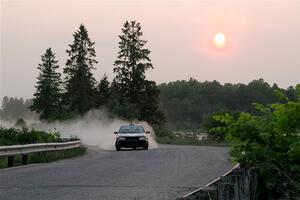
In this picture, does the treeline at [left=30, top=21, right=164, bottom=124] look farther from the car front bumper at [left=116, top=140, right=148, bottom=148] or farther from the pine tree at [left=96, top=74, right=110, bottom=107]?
the car front bumper at [left=116, top=140, right=148, bottom=148]

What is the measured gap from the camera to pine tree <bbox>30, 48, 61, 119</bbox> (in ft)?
345

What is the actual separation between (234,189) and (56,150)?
1978 centimetres

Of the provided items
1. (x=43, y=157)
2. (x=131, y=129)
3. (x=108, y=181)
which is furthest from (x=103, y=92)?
(x=108, y=181)

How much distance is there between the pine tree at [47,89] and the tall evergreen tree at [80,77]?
21.2 feet

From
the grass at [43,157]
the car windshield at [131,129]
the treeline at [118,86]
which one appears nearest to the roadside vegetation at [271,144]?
the grass at [43,157]

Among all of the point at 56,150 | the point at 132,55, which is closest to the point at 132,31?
the point at 132,55

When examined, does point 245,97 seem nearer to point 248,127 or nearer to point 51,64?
point 51,64

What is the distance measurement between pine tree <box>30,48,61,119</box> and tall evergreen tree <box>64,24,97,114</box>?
646 centimetres

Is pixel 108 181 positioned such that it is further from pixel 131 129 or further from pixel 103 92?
pixel 103 92

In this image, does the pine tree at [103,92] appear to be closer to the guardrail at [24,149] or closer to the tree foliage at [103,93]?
the tree foliage at [103,93]

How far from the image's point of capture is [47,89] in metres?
107

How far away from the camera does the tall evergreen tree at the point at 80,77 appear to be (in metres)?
97.8

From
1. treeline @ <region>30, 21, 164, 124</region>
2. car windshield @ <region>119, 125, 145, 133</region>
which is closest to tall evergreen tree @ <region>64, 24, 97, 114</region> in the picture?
treeline @ <region>30, 21, 164, 124</region>

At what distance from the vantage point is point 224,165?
2248 cm
